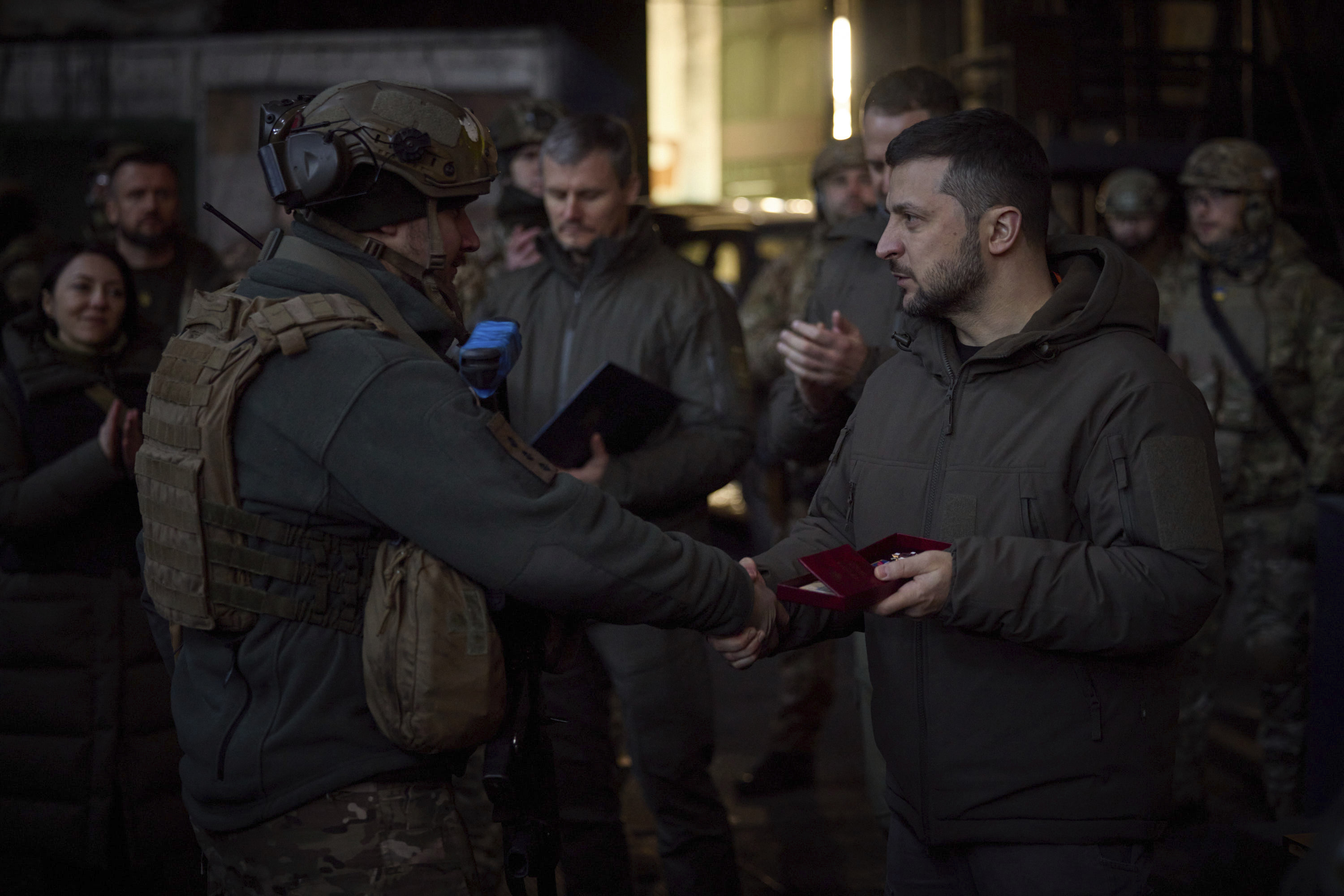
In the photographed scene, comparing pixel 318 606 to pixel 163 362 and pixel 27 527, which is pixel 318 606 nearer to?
pixel 163 362

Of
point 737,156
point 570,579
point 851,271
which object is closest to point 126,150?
point 851,271

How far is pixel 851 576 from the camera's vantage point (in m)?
2.17

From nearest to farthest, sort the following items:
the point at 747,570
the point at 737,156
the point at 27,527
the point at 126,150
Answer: the point at 747,570
the point at 27,527
the point at 126,150
the point at 737,156

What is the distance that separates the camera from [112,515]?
401cm

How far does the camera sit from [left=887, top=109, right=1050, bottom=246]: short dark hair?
7.98 feet

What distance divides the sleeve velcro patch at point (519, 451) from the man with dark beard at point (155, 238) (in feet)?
12.5

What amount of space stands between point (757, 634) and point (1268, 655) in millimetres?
3550

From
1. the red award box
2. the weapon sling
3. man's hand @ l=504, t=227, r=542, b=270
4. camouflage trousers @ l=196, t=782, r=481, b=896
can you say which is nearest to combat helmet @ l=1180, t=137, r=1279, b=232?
the weapon sling

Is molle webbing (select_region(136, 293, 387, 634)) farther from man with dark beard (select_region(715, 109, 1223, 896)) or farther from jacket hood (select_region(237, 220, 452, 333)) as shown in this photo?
man with dark beard (select_region(715, 109, 1223, 896))

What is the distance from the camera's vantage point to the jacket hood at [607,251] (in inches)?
155

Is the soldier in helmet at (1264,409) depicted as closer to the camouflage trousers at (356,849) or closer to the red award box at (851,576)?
the red award box at (851,576)

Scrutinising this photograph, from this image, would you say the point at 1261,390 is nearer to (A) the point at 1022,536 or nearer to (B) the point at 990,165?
(B) the point at 990,165

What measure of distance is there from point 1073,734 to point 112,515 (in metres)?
3.15

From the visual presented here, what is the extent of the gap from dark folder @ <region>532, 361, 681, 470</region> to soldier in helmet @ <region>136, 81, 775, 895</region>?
3.68 feet
